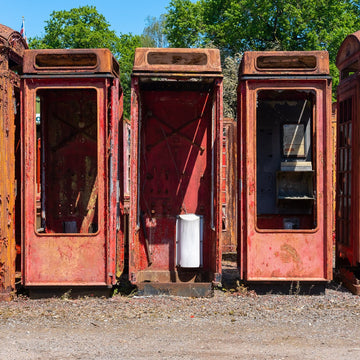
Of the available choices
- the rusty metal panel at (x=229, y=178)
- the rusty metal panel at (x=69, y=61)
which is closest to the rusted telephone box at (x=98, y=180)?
the rusty metal panel at (x=69, y=61)

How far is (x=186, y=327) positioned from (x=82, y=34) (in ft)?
108

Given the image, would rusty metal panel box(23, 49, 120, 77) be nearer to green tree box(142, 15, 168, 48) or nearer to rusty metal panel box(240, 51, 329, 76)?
rusty metal panel box(240, 51, 329, 76)

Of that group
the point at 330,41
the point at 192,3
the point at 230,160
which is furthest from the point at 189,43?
the point at 230,160

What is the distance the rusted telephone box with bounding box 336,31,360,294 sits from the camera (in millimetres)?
7680

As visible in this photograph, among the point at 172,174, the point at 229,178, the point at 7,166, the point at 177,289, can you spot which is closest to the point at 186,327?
the point at 177,289

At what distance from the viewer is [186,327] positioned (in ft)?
19.4

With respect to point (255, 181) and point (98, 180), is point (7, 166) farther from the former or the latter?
point (255, 181)

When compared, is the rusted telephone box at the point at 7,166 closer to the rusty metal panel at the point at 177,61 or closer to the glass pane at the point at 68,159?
the glass pane at the point at 68,159

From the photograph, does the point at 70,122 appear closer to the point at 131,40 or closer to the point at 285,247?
the point at 285,247

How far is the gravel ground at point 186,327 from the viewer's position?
16.5ft

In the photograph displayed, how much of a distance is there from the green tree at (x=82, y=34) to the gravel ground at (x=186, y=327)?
28.9 metres

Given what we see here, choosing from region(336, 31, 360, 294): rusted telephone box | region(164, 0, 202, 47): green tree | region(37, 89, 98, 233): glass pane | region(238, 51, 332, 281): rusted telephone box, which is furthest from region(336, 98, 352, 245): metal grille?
region(164, 0, 202, 47): green tree

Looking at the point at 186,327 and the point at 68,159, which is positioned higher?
the point at 68,159

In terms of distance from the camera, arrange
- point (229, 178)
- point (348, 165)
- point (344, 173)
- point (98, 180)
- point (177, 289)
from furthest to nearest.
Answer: point (229, 178), point (344, 173), point (348, 165), point (177, 289), point (98, 180)
